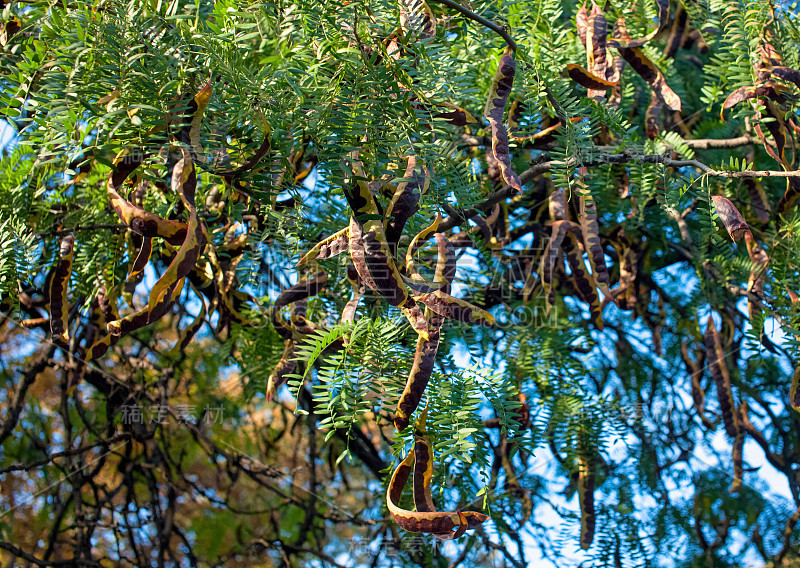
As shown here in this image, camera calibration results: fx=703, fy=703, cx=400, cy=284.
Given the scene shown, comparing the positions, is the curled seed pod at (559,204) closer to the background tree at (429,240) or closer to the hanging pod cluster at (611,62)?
the background tree at (429,240)

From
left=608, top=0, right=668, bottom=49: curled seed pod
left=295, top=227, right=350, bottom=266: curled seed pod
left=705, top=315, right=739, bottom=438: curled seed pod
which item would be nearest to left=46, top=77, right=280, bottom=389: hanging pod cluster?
left=295, top=227, right=350, bottom=266: curled seed pod

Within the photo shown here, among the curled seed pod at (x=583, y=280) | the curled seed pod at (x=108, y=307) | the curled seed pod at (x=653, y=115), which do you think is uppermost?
the curled seed pod at (x=653, y=115)

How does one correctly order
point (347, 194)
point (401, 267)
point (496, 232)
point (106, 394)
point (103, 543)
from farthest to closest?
point (103, 543) → point (106, 394) → point (496, 232) → point (401, 267) → point (347, 194)

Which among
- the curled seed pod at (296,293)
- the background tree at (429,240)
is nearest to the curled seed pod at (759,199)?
the background tree at (429,240)

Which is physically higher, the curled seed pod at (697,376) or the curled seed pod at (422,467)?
the curled seed pod at (697,376)

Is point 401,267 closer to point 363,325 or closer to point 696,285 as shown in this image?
point 363,325

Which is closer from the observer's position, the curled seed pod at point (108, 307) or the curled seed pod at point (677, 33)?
the curled seed pod at point (108, 307)

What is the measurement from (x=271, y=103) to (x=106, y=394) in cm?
107

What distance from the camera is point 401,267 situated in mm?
768

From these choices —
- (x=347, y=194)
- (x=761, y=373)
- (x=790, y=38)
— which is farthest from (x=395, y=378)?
(x=761, y=373)

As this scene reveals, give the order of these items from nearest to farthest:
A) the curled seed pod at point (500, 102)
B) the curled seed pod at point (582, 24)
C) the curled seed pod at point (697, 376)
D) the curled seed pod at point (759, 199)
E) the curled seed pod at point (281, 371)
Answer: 1. the curled seed pod at point (500, 102)
2. the curled seed pod at point (281, 371)
3. the curled seed pod at point (582, 24)
4. the curled seed pod at point (759, 199)
5. the curled seed pod at point (697, 376)

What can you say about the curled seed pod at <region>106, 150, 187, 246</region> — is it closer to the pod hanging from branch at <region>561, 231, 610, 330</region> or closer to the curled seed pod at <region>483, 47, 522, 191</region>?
the curled seed pod at <region>483, 47, 522, 191</region>

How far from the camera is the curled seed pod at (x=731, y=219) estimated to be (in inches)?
29.5

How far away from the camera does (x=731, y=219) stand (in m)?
0.76
